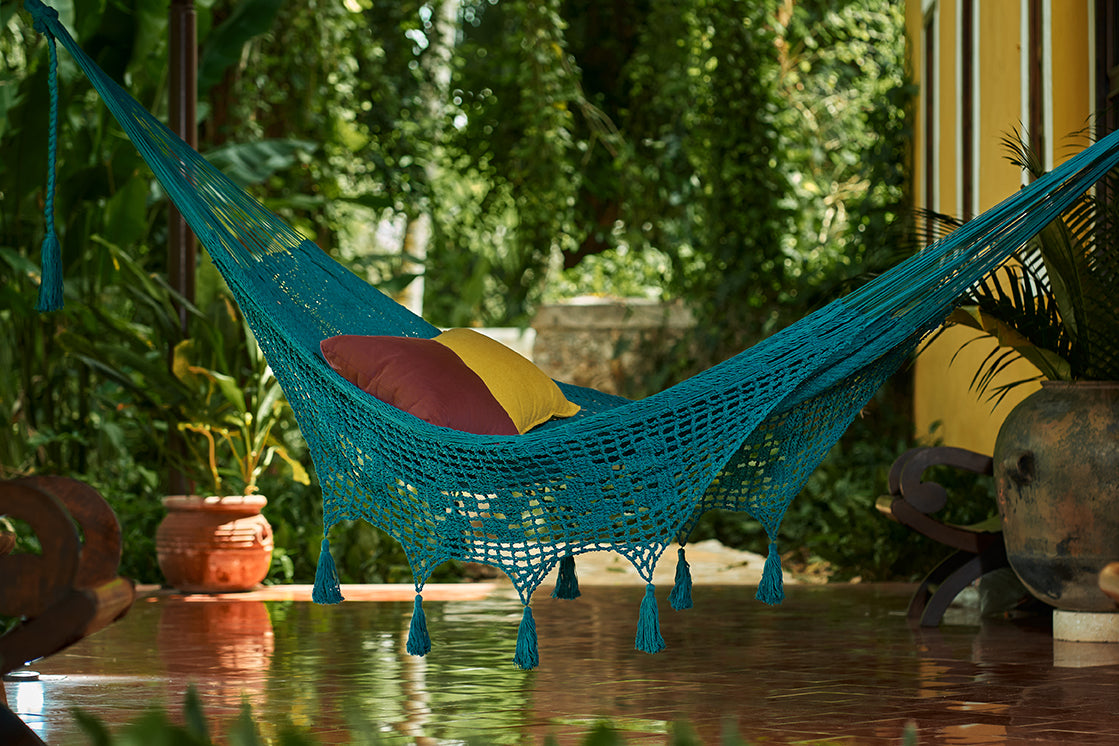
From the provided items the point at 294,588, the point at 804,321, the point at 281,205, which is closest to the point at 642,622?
the point at 804,321

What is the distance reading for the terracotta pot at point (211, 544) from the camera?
3.83m

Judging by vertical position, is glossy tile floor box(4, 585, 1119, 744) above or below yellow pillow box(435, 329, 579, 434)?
below

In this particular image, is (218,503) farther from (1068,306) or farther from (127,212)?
(1068,306)

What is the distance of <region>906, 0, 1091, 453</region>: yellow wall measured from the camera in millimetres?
3516

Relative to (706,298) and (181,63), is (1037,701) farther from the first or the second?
(706,298)

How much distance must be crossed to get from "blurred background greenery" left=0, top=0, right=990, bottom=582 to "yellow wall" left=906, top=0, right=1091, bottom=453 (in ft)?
0.90

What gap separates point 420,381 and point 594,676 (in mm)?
749

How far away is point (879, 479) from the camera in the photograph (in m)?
4.93

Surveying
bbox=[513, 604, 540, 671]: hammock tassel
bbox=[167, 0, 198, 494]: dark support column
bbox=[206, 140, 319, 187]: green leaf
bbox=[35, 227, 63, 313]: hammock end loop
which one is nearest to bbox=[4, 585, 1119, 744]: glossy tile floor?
bbox=[513, 604, 540, 671]: hammock tassel

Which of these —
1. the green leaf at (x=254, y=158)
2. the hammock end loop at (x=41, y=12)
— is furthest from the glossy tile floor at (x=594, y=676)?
the green leaf at (x=254, y=158)

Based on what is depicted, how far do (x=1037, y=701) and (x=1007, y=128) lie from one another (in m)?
2.42

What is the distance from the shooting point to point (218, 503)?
3852 mm

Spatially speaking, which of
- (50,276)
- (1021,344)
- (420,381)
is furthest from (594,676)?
(50,276)

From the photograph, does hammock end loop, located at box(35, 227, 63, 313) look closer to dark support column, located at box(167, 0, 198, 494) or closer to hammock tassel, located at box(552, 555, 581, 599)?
dark support column, located at box(167, 0, 198, 494)
